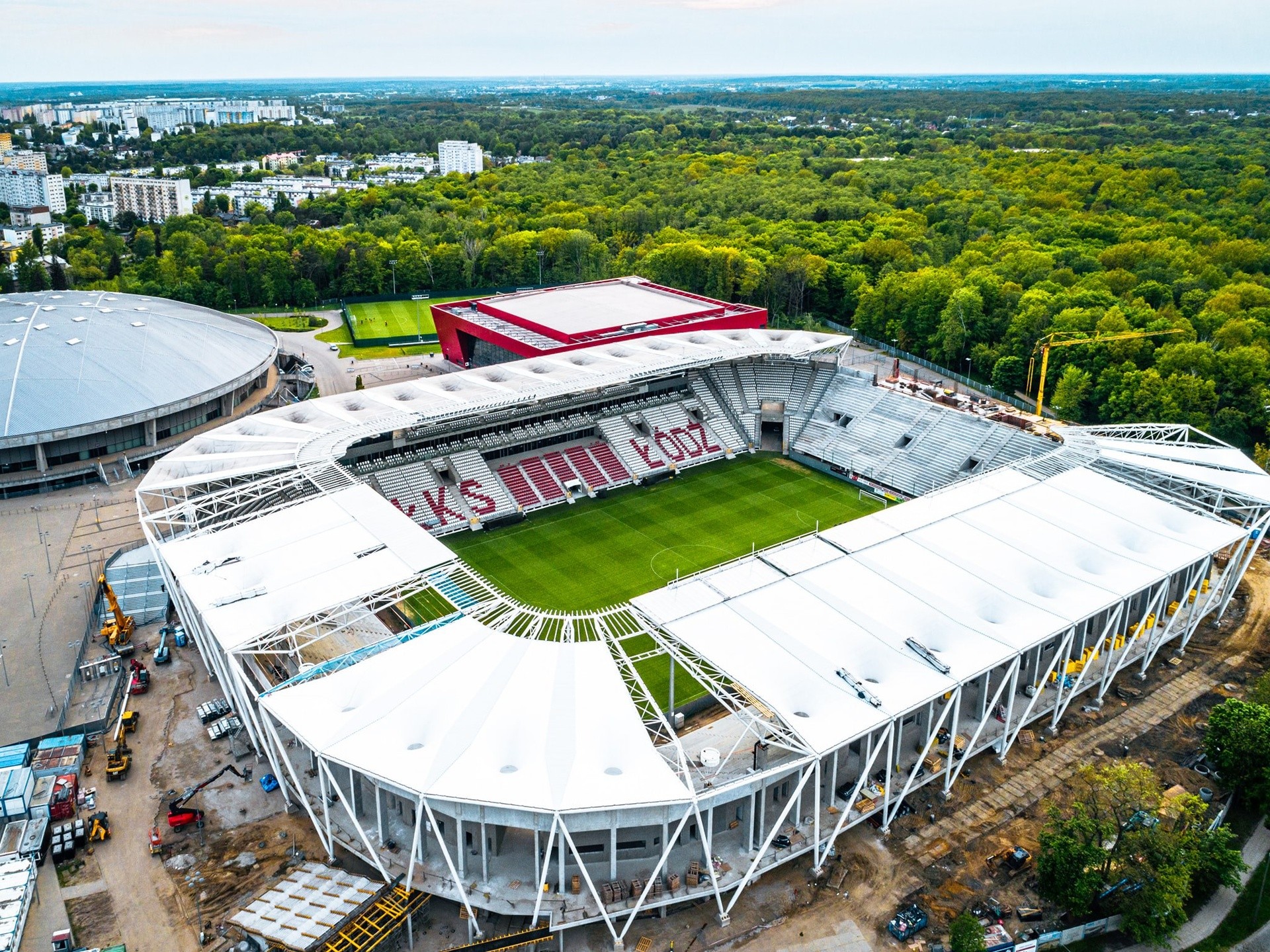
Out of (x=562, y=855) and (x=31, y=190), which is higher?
(x=31, y=190)

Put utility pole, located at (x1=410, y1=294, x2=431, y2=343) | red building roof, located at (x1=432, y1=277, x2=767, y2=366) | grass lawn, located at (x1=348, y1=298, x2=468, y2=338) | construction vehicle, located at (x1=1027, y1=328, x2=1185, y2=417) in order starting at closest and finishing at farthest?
construction vehicle, located at (x1=1027, y1=328, x2=1185, y2=417) → red building roof, located at (x1=432, y1=277, x2=767, y2=366) → utility pole, located at (x1=410, y1=294, x2=431, y2=343) → grass lawn, located at (x1=348, y1=298, x2=468, y2=338)

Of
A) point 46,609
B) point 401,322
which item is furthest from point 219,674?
point 401,322

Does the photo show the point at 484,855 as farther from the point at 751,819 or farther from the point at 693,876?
the point at 751,819

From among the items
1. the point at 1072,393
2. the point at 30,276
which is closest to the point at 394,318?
the point at 30,276

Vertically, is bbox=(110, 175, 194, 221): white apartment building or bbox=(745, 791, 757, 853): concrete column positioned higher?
bbox=(110, 175, 194, 221): white apartment building

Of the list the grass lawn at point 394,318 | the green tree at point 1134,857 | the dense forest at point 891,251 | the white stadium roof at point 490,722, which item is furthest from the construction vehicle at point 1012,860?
the grass lawn at point 394,318

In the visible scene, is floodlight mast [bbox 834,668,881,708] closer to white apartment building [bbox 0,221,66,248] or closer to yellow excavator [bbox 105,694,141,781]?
yellow excavator [bbox 105,694,141,781]

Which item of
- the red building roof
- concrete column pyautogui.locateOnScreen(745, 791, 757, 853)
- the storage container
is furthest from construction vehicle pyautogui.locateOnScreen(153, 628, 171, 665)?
the red building roof
